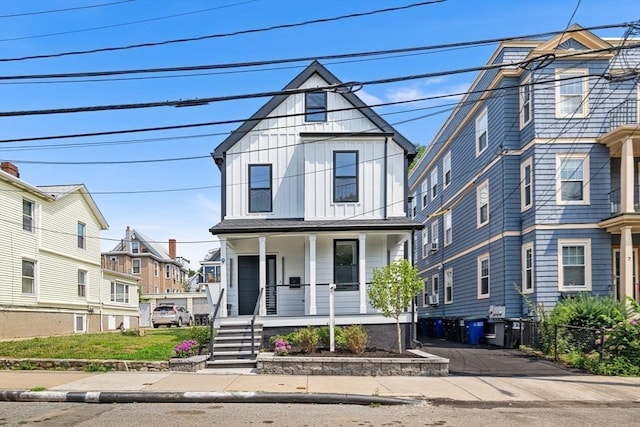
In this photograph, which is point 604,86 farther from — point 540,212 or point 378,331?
point 378,331

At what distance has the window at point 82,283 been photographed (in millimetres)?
30003

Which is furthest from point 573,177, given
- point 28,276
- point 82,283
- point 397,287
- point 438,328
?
point 82,283

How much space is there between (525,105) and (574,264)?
571 centimetres

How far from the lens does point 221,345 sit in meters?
15.2

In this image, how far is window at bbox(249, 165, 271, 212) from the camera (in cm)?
1928

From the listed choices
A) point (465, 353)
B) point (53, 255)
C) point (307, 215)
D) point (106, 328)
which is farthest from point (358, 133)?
point (106, 328)

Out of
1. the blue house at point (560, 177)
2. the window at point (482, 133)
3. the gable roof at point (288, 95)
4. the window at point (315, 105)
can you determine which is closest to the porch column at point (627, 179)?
the blue house at point (560, 177)

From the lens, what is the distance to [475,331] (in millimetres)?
21406

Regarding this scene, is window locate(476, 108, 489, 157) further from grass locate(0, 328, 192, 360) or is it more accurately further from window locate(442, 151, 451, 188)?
grass locate(0, 328, 192, 360)

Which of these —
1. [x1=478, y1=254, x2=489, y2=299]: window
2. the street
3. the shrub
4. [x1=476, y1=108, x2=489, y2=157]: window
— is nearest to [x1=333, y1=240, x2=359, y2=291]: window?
the shrub

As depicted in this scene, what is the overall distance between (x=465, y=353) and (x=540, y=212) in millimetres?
5410

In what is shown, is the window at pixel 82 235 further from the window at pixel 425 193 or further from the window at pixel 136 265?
the window at pixel 136 265

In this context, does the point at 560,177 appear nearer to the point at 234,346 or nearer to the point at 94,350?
the point at 234,346

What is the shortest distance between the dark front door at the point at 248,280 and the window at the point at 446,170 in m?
13.0
